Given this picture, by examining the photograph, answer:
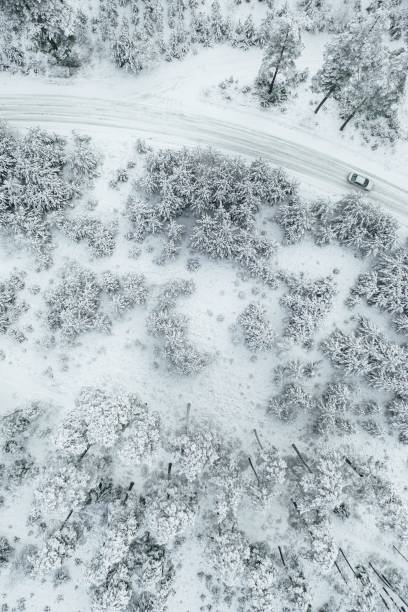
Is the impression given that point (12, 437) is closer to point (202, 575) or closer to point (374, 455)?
point (202, 575)

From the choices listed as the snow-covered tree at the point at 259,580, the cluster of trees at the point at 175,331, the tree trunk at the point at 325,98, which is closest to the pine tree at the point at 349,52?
the tree trunk at the point at 325,98

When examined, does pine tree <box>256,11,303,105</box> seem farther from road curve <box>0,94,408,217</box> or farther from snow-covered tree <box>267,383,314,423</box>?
snow-covered tree <box>267,383,314,423</box>

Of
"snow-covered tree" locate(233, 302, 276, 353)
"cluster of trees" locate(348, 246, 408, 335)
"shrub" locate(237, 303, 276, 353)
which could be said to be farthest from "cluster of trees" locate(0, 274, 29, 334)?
→ "cluster of trees" locate(348, 246, 408, 335)

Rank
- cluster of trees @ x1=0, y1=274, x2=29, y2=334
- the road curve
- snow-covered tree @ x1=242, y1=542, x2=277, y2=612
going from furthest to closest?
the road curve, cluster of trees @ x1=0, y1=274, x2=29, y2=334, snow-covered tree @ x1=242, y1=542, x2=277, y2=612

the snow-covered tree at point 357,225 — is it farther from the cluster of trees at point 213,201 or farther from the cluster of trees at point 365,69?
the cluster of trees at point 365,69

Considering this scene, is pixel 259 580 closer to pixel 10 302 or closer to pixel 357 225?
pixel 357 225

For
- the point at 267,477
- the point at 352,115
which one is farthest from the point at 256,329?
the point at 352,115
